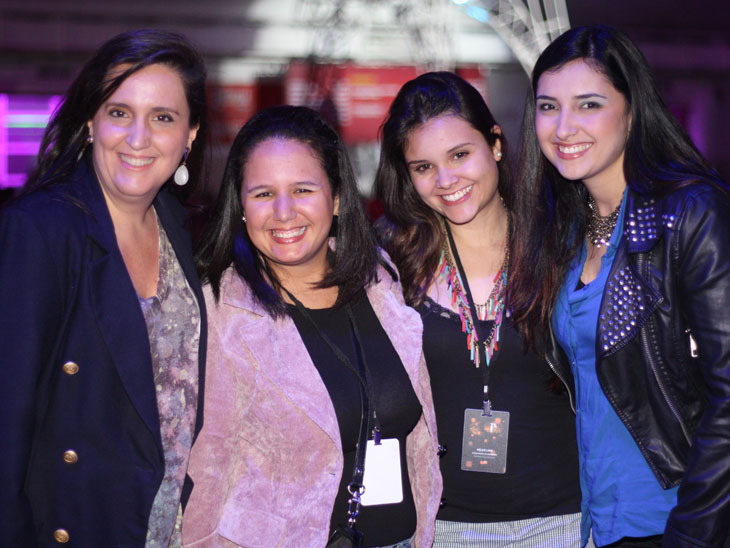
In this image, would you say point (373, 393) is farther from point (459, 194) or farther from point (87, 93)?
point (87, 93)

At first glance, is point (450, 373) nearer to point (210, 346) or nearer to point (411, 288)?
point (411, 288)

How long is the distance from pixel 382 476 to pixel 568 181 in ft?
3.82

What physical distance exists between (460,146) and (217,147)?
33.9 inches

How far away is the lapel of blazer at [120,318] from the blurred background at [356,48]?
9692mm

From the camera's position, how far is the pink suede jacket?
2.00 meters

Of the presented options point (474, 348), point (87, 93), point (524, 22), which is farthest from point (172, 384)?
point (524, 22)

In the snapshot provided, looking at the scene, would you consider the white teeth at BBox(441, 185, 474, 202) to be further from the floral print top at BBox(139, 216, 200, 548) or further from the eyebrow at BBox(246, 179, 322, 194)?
the floral print top at BBox(139, 216, 200, 548)

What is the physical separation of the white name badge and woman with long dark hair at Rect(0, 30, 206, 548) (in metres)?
0.52

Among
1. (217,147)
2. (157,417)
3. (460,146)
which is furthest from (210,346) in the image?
(460,146)

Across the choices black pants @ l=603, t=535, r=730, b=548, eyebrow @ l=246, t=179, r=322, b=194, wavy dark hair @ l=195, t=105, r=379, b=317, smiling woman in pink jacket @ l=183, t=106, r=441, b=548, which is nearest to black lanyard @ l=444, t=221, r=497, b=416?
smiling woman in pink jacket @ l=183, t=106, r=441, b=548

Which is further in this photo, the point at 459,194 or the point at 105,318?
the point at 459,194

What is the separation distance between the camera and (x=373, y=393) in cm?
220

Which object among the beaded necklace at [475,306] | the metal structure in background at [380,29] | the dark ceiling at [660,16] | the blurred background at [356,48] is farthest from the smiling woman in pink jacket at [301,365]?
the dark ceiling at [660,16]

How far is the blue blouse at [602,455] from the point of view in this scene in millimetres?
2078
